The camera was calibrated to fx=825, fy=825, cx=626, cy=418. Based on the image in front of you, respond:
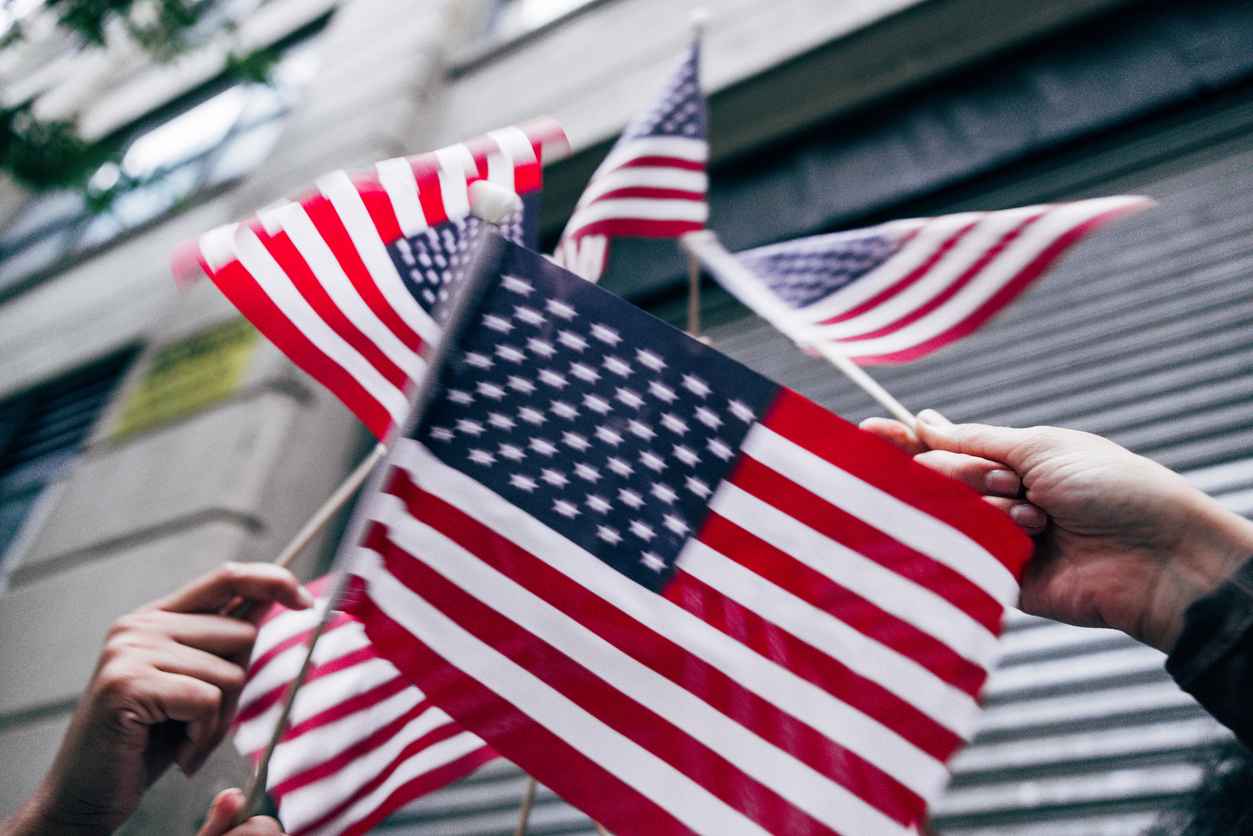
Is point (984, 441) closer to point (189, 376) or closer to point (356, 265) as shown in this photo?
point (356, 265)

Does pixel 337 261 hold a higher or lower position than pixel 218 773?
higher

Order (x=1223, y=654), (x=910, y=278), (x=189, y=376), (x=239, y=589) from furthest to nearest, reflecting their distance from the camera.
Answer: (x=189, y=376) → (x=910, y=278) → (x=239, y=589) → (x=1223, y=654)

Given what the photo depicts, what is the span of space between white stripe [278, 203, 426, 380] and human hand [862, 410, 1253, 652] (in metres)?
1.24

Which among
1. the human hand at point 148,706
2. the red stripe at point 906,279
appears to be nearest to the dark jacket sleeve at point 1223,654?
the red stripe at point 906,279

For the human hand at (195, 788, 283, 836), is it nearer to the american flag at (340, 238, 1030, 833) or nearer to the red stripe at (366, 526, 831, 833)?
the american flag at (340, 238, 1030, 833)

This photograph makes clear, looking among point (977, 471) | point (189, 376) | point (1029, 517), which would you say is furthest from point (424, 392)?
point (189, 376)

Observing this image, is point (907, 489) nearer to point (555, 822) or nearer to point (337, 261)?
point (337, 261)

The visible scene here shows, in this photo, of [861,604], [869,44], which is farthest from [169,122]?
[861,604]

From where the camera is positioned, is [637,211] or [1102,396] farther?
[1102,396]

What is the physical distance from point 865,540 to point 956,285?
114 cm

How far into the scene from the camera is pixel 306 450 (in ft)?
14.2

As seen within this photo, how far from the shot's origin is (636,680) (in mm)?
1618

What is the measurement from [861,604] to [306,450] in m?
3.46

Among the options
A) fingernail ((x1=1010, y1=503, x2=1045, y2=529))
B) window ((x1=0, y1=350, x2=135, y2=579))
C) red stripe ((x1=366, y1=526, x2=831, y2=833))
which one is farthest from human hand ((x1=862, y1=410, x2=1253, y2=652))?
window ((x1=0, y1=350, x2=135, y2=579))
